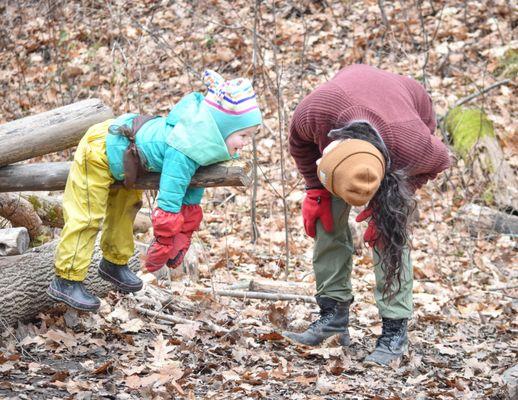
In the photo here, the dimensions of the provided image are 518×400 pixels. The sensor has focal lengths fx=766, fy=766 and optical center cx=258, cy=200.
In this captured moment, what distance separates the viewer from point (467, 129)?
902 centimetres

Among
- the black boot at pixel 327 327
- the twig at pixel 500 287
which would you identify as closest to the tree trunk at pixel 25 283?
the black boot at pixel 327 327

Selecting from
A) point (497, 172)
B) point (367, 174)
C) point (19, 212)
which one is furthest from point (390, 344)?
point (497, 172)

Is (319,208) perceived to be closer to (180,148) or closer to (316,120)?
(316,120)

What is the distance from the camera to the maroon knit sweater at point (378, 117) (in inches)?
159

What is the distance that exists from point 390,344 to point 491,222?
Result: 385 cm

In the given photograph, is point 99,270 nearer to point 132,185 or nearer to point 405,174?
point 132,185

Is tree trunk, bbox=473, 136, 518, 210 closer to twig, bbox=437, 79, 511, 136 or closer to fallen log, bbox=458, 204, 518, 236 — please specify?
fallen log, bbox=458, 204, 518, 236

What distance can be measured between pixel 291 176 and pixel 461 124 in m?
2.10

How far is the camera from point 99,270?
15.0ft

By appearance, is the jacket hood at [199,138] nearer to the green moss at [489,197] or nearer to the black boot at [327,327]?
the black boot at [327,327]

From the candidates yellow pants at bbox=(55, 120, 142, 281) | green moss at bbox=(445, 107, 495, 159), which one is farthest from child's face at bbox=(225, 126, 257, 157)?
green moss at bbox=(445, 107, 495, 159)

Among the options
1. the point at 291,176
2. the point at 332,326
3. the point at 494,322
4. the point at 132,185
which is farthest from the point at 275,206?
the point at 132,185

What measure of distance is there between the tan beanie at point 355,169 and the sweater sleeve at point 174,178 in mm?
712

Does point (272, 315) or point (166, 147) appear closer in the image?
point (166, 147)
